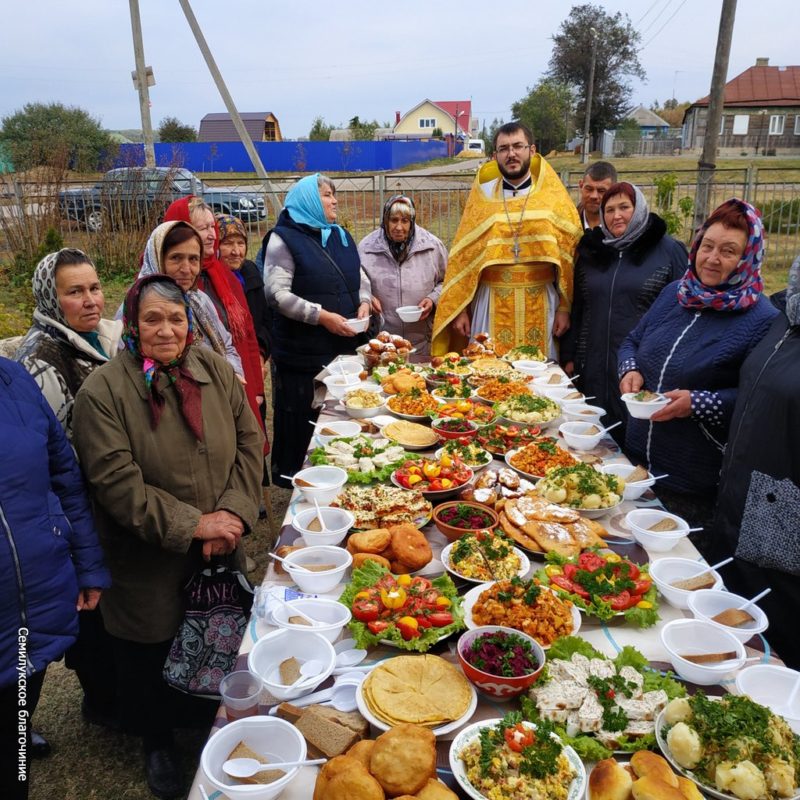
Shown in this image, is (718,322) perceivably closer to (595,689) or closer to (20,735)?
(595,689)

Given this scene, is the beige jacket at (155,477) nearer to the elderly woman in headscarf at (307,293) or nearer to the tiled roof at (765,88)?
the elderly woman in headscarf at (307,293)

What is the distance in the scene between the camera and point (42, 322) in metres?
2.92

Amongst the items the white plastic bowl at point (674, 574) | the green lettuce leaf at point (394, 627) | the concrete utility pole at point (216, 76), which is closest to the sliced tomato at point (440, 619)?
the green lettuce leaf at point (394, 627)

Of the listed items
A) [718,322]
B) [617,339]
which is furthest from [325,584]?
[617,339]

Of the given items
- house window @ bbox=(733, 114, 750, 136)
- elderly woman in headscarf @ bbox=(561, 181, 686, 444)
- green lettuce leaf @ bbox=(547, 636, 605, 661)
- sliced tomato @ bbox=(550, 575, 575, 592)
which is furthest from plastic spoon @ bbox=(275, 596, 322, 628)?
house window @ bbox=(733, 114, 750, 136)

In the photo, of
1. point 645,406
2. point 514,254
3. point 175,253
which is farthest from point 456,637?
point 514,254

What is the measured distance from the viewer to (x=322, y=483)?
9.91ft

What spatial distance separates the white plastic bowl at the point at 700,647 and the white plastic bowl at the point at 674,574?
0.17m

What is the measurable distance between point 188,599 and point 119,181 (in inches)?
479

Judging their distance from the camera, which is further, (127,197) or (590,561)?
(127,197)

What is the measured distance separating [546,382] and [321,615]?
2.85 meters

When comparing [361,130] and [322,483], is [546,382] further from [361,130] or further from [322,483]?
[361,130]

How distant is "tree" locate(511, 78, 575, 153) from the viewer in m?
44.0

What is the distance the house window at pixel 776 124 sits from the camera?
4394 cm
